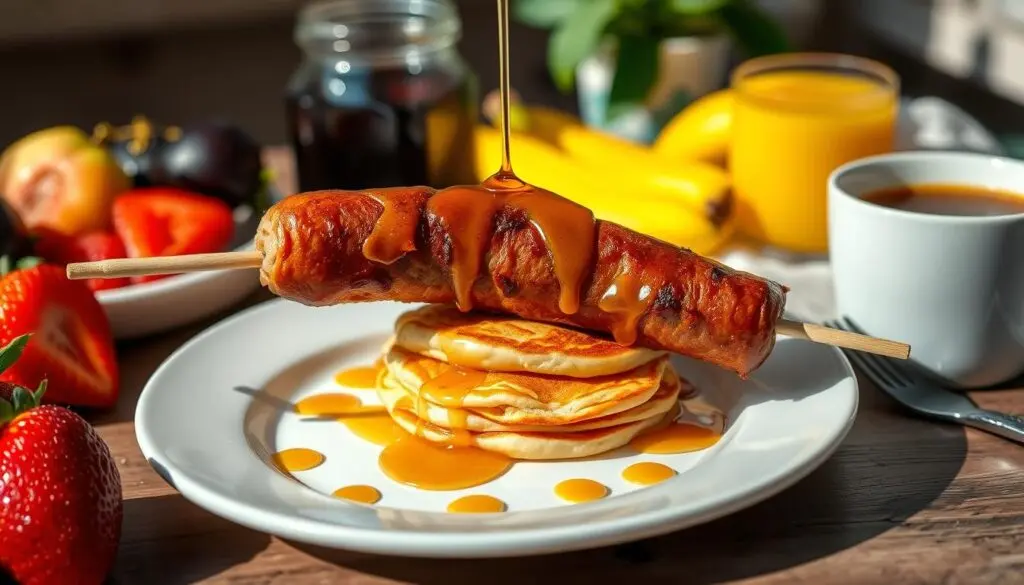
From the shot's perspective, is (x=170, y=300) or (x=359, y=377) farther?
(x=170, y=300)

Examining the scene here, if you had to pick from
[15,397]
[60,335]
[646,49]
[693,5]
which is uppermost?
[693,5]

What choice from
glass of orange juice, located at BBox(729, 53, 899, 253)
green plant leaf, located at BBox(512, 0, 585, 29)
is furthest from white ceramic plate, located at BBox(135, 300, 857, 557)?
green plant leaf, located at BBox(512, 0, 585, 29)

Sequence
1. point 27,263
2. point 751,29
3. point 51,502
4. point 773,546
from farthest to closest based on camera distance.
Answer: point 751,29 < point 27,263 < point 773,546 < point 51,502

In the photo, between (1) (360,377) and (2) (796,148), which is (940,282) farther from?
(1) (360,377)

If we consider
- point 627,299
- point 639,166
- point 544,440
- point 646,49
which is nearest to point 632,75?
point 646,49

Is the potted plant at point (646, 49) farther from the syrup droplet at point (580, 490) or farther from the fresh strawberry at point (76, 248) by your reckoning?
the syrup droplet at point (580, 490)

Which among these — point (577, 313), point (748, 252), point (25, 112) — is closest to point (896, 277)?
point (577, 313)
